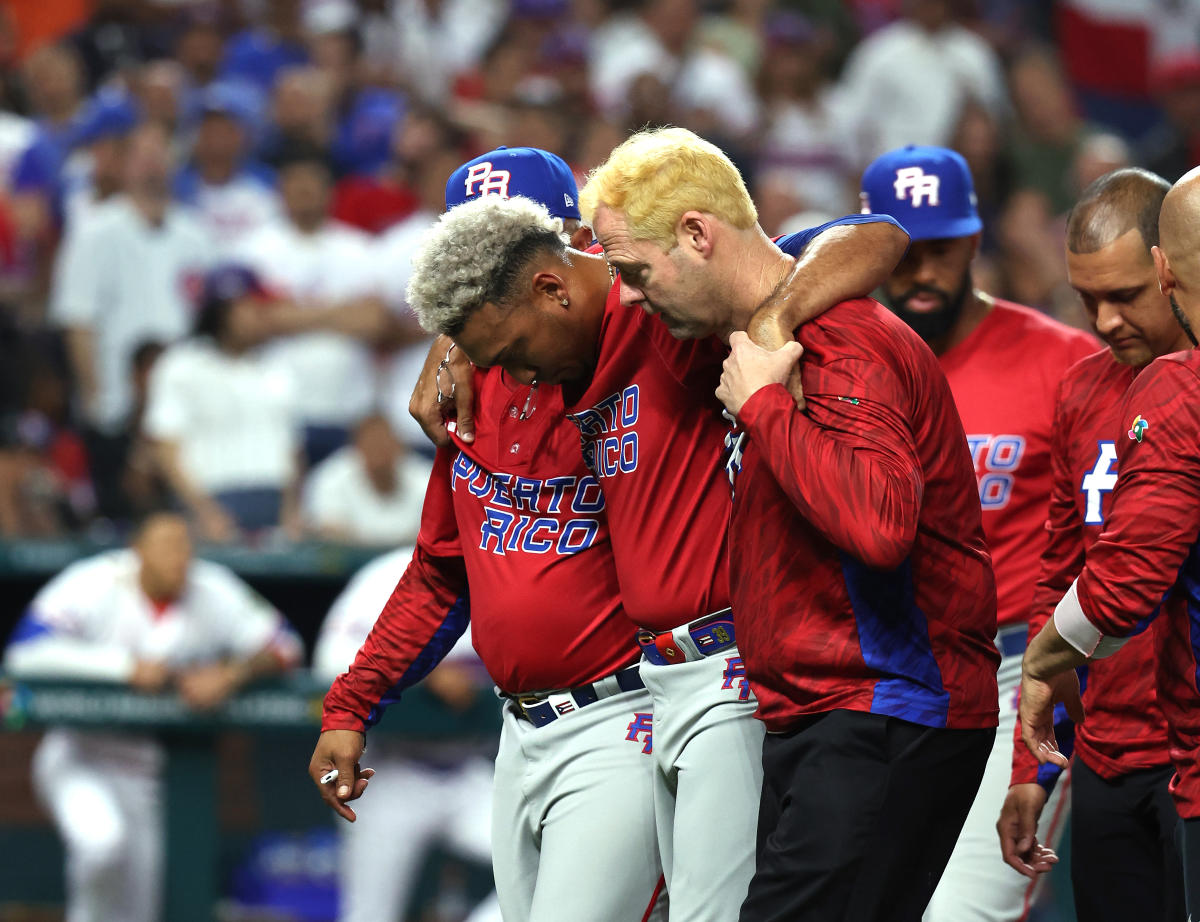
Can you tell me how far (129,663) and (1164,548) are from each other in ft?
17.9

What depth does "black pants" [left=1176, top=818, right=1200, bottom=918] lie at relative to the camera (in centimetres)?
282

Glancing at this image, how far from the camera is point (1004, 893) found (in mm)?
4152

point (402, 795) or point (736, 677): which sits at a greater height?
point (736, 677)

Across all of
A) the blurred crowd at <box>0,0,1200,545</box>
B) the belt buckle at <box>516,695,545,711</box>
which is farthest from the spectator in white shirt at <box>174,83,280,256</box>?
the belt buckle at <box>516,695,545,711</box>

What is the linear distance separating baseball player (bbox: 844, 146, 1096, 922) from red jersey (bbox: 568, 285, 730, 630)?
110 centimetres

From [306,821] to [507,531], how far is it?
181 inches

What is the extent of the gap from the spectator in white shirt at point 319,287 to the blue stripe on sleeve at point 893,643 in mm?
6489

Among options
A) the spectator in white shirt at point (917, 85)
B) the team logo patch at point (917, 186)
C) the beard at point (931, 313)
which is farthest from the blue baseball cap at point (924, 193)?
the spectator in white shirt at point (917, 85)

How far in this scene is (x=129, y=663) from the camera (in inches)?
287

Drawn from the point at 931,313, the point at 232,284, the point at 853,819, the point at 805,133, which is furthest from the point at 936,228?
the point at 805,133

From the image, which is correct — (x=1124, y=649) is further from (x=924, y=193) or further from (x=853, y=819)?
(x=924, y=193)

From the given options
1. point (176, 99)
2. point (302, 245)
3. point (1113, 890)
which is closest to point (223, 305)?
point (302, 245)

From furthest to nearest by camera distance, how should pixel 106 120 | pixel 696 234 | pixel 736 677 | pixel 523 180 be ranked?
pixel 106 120 < pixel 523 180 < pixel 736 677 < pixel 696 234

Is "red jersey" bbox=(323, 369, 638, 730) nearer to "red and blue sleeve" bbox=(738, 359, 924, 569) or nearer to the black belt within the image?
the black belt
